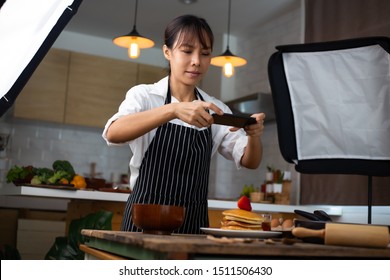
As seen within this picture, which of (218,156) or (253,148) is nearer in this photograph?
(253,148)

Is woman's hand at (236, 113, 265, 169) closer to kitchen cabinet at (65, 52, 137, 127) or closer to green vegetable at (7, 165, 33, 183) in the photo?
green vegetable at (7, 165, 33, 183)

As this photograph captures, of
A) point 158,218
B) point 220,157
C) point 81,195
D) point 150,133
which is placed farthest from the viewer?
point 220,157

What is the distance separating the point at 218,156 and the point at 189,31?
4.32 m

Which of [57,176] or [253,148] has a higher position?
[253,148]

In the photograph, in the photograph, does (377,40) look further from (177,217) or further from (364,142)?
(177,217)

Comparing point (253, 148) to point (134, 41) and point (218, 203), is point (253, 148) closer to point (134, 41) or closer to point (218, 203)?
point (218, 203)

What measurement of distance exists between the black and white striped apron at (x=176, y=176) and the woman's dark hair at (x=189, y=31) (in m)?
0.32

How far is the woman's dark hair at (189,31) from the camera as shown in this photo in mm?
1919

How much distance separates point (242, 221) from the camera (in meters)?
1.38

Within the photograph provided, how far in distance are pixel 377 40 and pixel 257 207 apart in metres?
2.24

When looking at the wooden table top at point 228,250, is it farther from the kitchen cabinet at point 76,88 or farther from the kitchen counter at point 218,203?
the kitchen cabinet at point 76,88

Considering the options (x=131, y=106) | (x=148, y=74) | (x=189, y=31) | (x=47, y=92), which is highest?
(x=148, y=74)

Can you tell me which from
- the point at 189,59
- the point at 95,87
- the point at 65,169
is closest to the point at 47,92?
the point at 95,87
